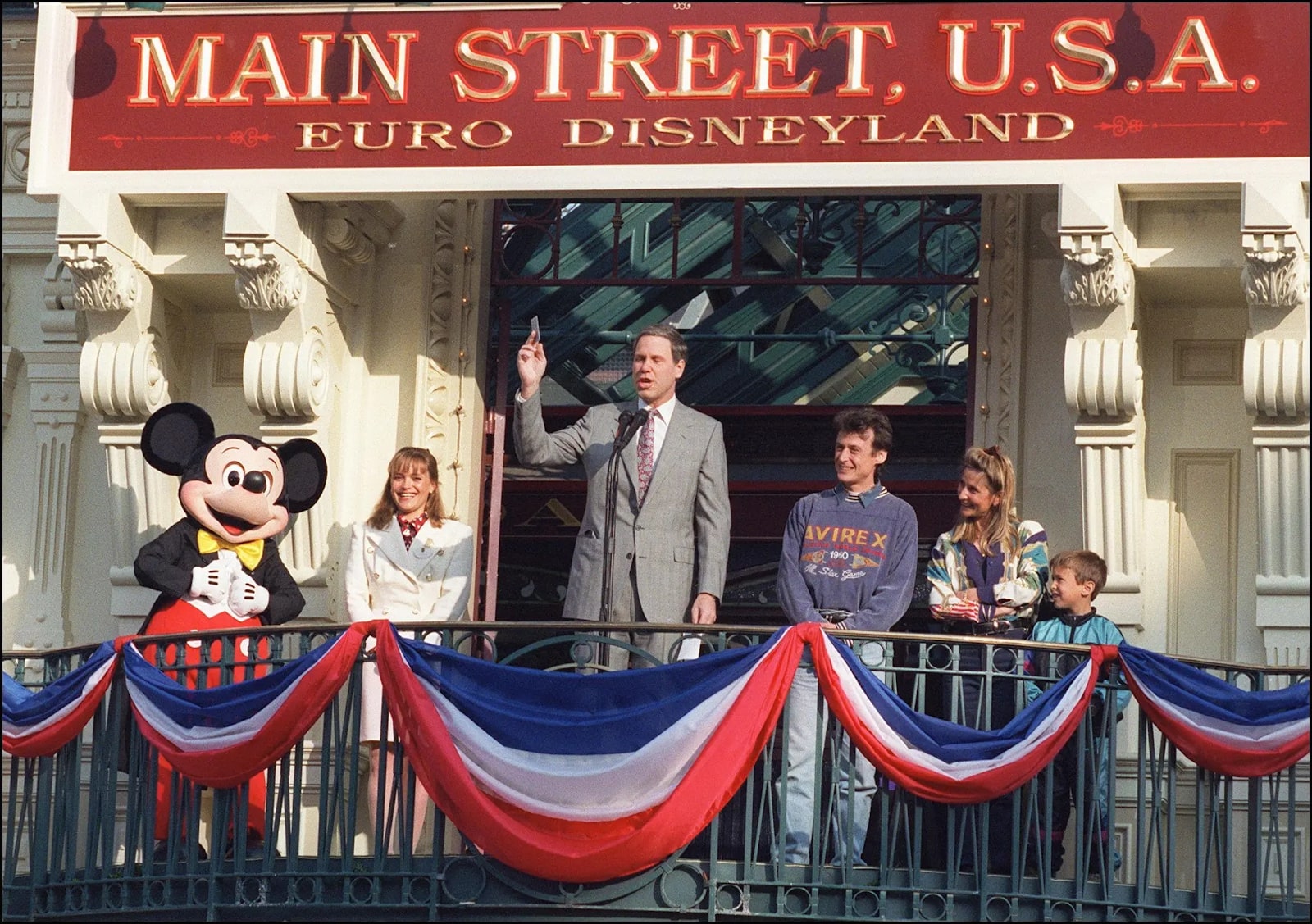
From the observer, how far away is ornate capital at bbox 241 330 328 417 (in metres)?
12.9

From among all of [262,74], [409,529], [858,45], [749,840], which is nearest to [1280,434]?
[858,45]

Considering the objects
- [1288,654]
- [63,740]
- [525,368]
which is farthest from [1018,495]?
[63,740]

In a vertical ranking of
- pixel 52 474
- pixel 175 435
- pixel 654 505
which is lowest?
pixel 654 505

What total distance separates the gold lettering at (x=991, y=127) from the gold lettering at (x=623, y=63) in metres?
1.38

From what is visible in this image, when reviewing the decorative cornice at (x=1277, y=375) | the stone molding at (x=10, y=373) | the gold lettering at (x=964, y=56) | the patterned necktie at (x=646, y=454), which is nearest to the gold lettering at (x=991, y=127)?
the gold lettering at (x=964, y=56)

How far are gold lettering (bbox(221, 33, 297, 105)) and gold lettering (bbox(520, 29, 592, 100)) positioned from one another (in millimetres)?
1079

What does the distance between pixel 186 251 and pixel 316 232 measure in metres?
0.59

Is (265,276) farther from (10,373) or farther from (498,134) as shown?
(10,373)

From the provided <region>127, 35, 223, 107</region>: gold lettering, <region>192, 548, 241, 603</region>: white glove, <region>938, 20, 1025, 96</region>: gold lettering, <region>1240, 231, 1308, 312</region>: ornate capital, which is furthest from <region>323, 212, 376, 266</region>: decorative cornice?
<region>1240, 231, 1308, 312</region>: ornate capital

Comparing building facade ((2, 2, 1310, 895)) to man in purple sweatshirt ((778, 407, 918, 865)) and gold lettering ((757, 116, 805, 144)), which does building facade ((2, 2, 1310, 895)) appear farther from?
man in purple sweatshirt ((778, 407, 918, 865))

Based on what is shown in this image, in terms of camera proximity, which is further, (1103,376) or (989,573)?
(1103,376)

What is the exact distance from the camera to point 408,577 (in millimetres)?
12453

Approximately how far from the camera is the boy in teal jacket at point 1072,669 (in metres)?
11.3

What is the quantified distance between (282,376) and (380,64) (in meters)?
1.44
